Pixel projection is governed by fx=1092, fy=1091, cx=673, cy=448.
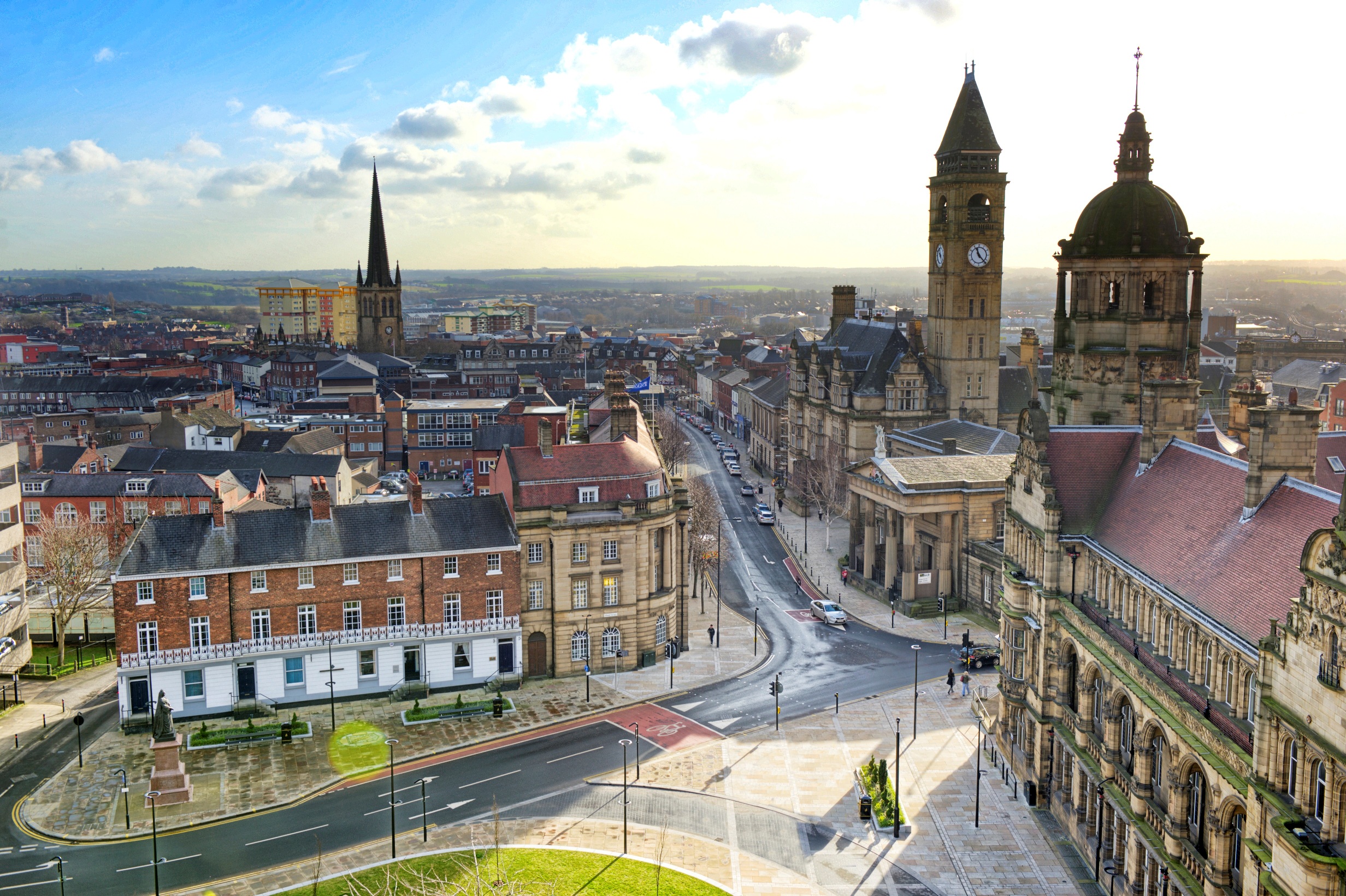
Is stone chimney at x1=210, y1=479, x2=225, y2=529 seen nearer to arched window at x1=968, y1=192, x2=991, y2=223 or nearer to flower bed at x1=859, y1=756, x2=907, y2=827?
flower bed at x1=859, y1=756, x2=907, y2=827

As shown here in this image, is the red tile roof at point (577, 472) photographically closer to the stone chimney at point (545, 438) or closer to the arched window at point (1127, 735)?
the stone chimney at point (545, 438)

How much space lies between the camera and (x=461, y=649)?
7100 centimetres

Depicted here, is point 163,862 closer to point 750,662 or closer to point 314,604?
point 314,604

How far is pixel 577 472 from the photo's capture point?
74.1 m

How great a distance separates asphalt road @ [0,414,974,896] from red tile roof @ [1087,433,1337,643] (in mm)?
24344

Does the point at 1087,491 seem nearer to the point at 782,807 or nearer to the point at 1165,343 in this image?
the point at 1165,343

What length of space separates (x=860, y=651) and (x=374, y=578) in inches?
1351

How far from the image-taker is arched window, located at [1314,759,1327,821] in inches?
1219

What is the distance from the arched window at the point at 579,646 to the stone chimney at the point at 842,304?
78.3 m

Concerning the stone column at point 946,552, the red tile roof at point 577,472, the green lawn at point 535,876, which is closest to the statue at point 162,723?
the green lawn at point 535,876

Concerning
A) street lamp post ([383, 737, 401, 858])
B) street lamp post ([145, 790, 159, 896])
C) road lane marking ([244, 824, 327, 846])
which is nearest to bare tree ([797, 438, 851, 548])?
street lamp post ([383, 737, 401, 858])

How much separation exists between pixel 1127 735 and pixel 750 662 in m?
33.3

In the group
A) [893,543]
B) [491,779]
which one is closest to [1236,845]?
[491,779]

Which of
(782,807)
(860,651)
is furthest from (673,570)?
(782,807)
